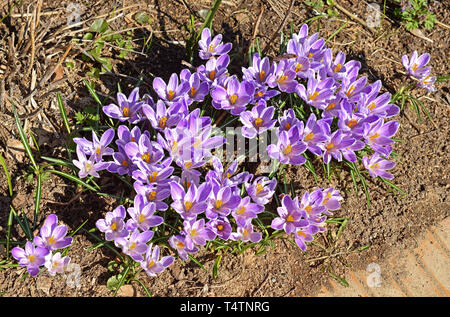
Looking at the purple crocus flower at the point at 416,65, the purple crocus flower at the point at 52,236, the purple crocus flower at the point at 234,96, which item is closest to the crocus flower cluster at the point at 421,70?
the purple crocus flower at the point at 416,65

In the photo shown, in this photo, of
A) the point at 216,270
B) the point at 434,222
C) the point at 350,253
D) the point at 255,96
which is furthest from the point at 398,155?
the point at 216,270

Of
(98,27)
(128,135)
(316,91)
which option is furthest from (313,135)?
(98,27)

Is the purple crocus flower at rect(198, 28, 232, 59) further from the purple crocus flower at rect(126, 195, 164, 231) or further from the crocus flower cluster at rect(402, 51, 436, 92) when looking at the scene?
the crocus flower cluster at rect(402, 51, 436, 92)

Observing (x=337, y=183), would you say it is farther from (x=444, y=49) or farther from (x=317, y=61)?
(x=444, y=49)

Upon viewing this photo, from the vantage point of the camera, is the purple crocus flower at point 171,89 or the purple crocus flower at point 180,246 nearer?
the purple crocus flower at point 180,246

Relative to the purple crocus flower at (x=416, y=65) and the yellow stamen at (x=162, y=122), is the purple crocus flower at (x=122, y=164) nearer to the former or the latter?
the yellow stamen at (x=162, y=122)
